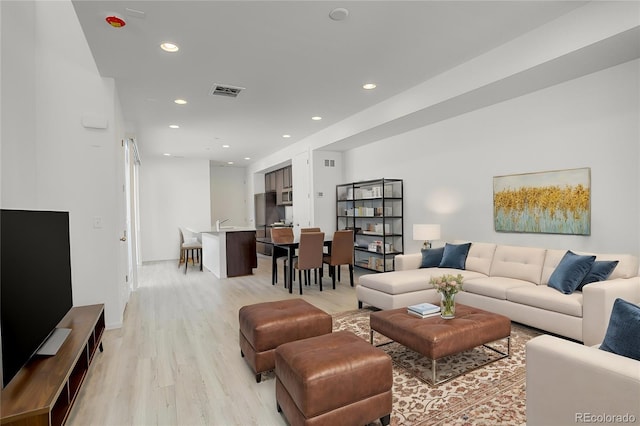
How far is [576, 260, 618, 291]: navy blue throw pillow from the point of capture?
300 centimetres

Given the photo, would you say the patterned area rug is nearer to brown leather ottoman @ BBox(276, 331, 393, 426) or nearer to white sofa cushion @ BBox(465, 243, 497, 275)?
brown leather ottoman @ BBox(276, 331, 393, 426)

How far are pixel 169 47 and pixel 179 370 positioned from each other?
2.87 m

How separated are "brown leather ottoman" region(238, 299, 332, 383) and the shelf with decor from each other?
132 inches

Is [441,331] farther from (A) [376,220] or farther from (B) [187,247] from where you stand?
(B) [187,247]

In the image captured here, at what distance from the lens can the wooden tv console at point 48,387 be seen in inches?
57.0

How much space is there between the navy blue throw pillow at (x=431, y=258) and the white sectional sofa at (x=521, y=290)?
9 centimetres

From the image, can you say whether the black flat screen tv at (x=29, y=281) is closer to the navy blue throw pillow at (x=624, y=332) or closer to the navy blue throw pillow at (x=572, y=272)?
the navy blue throw pillow at (x=624, y=332)

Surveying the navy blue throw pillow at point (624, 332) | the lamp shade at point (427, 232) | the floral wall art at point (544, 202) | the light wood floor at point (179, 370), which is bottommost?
the light wood floor at point (179, 370)

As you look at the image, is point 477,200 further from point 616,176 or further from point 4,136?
point 4,136

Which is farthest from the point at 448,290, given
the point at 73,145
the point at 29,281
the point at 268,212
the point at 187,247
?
the point at 268,212

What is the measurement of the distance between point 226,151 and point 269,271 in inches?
133

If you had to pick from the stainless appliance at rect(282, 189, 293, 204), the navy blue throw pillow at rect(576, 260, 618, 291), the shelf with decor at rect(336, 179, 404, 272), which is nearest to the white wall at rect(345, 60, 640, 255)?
the shelf with decor at rect(336, 179, 404, 272)

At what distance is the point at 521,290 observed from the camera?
332cm

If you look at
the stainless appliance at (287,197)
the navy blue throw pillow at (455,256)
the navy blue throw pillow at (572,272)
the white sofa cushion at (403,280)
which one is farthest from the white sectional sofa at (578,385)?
the stainless appliance at (287,197)
